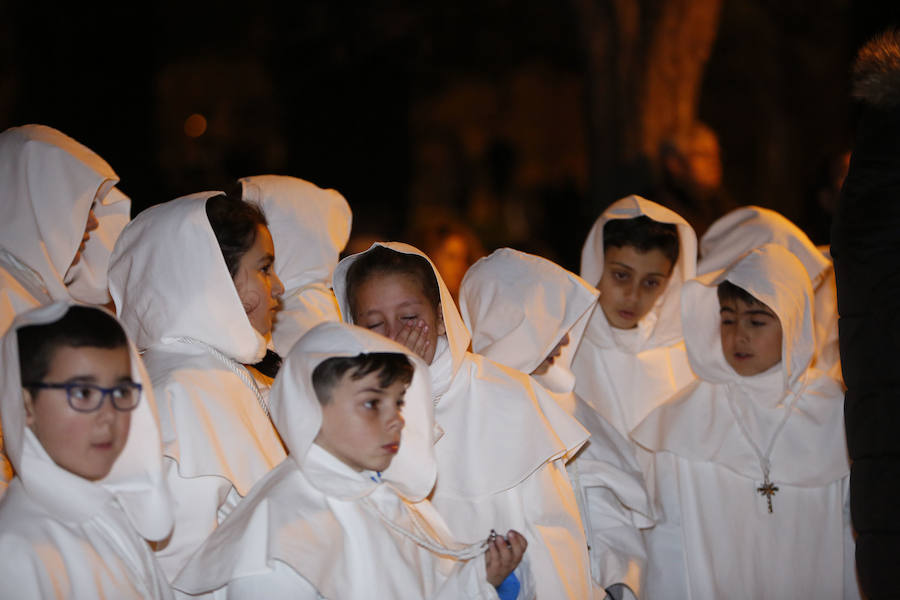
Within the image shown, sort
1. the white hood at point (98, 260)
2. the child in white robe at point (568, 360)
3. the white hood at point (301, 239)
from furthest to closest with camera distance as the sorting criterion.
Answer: the white hood at point (301, 239)
the white hood at point (98, 260)
the child in white robe at point (568, 360)

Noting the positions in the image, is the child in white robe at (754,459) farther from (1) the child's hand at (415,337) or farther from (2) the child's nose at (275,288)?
(2) the child's nose at (275,288)

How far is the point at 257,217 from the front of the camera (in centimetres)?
416

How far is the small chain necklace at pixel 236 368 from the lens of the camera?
3.82 metres

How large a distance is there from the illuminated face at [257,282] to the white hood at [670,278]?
2064 mm

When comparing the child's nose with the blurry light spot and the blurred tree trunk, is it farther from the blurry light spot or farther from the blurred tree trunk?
the blurry light spot

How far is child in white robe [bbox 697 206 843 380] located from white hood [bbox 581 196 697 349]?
33 centimetres

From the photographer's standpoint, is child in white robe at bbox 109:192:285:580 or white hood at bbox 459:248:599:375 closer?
child in white robe at bbox 109:192:285:580

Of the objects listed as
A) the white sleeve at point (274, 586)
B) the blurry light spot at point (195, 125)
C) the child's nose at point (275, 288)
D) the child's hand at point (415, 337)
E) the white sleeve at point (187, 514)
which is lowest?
the white sleeve at point (274, 586)

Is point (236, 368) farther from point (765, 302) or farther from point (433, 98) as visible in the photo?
point (433, 98)

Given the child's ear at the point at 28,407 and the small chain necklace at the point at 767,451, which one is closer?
the child's ear at the point at 28,407

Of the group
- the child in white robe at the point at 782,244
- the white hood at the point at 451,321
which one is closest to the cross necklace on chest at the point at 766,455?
the child in white robe at the point at 782,244

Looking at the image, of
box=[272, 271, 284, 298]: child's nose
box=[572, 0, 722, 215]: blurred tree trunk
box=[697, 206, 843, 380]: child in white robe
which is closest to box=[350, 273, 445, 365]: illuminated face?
box=[272, 271, 284, 298]: child's nose

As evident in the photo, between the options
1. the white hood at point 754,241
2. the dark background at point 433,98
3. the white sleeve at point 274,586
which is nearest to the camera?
the white sleeve at point 274,586

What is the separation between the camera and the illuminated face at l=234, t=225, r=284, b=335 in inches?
157
